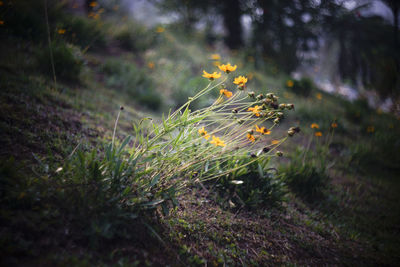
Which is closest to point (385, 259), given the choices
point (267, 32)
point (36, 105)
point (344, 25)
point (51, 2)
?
point (36, 105)

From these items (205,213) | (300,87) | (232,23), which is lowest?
(300,87)

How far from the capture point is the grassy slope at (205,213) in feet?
4.35

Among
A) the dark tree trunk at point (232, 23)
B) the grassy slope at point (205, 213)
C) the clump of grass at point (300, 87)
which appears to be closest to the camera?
the grassy slope at point (205, 213)

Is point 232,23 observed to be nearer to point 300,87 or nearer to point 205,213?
point 300,87

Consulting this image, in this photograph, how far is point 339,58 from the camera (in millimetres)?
7801

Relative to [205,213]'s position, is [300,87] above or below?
below

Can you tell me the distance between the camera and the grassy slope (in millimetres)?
1326

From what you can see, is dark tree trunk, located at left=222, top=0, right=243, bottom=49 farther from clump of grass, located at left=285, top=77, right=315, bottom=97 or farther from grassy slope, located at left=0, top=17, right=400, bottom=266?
grassy slope, located at left=0, top=17, right=400, bottom=266

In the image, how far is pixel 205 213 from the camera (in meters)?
1.67

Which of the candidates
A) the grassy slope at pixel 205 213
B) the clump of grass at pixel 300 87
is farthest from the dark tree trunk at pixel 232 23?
the grassy slope at pixel 205 213

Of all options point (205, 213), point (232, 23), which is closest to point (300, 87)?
point (232, 23)

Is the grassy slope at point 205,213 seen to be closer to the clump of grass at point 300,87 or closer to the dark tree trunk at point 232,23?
the clump of grass at point 300,87

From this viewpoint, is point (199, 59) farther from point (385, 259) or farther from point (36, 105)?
point (385, 259)

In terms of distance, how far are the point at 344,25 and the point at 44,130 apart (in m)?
8.69
